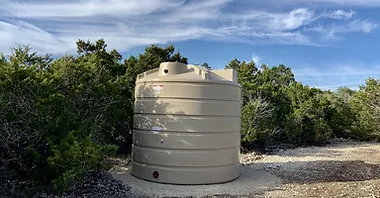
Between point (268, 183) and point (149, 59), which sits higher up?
point (149, 59)

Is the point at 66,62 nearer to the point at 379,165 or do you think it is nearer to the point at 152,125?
the point at 152,125

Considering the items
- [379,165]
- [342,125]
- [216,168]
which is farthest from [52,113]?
[342,125]

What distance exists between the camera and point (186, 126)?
21.5 ft

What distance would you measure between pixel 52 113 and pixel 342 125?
46.3 ft

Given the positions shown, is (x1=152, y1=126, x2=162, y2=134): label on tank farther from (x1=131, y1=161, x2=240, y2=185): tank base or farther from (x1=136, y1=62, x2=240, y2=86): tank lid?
(x1=136, y1=62, x2=240, y2=86): tank lid

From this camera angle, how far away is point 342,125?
1609 centimetres

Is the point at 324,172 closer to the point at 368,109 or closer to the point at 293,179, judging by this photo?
the point at 293,179

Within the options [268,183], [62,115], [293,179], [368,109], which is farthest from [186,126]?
[368,109]

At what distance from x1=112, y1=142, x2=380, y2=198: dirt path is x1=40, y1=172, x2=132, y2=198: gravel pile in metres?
0.23

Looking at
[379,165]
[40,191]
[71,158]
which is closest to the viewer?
[71,158]

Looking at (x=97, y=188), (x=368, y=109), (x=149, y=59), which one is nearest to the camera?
(x=97, y=188)

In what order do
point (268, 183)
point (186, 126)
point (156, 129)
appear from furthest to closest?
point (268, 183)
point (156, 129)
point (186, 126)

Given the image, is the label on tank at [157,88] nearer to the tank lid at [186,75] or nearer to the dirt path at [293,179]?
the tank lid at [186,75]

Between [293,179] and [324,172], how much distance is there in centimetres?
130
